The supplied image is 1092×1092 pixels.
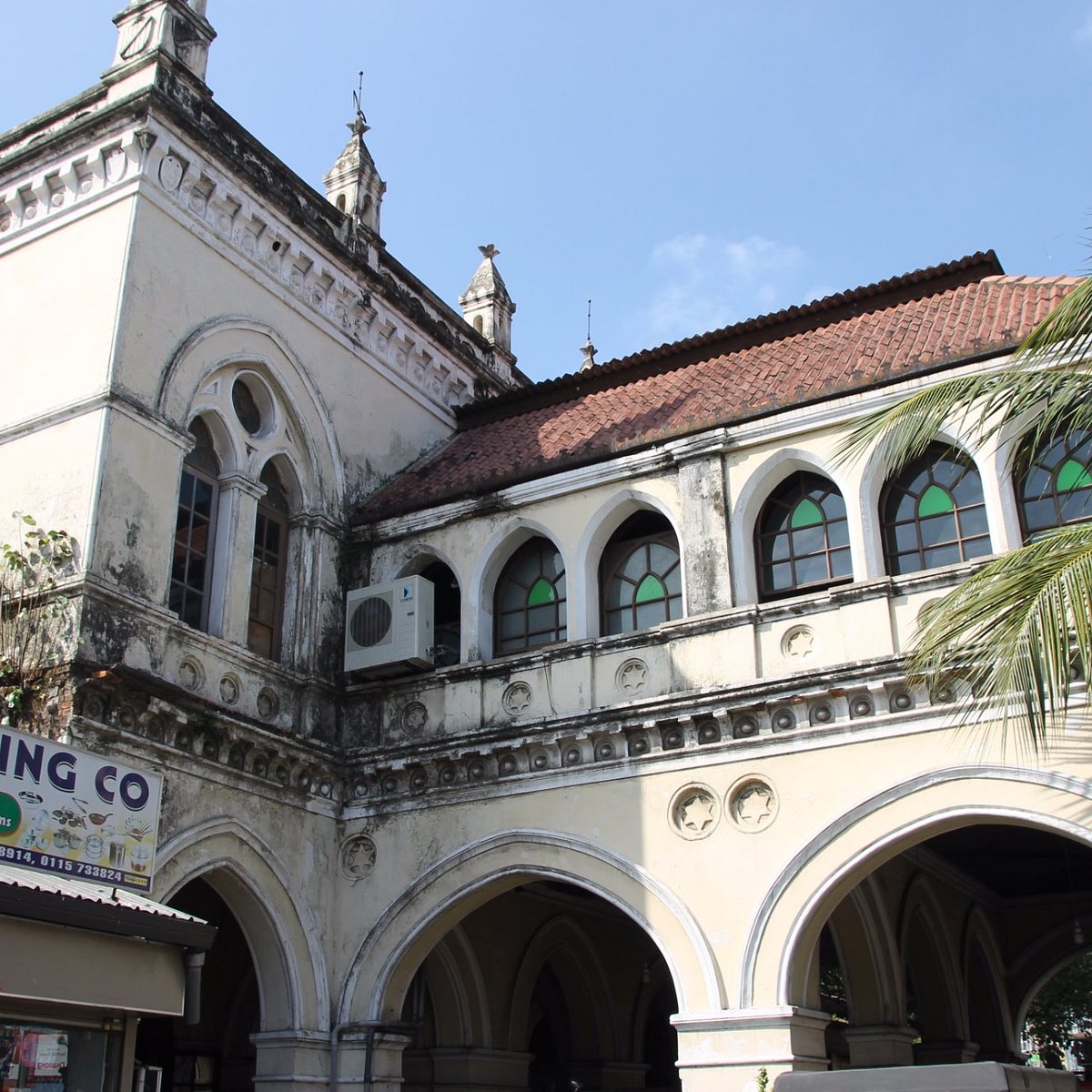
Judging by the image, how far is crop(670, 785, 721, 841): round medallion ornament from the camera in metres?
11.6

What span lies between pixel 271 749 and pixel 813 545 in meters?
5.36

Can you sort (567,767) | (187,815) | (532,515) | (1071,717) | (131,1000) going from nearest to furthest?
(131,1000) < (1071,717) < (187,815) < (567,767) < (532,515)

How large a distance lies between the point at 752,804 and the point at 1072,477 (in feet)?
12.8

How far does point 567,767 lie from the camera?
488 inches

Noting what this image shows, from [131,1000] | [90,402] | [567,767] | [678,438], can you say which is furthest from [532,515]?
[131,1000]

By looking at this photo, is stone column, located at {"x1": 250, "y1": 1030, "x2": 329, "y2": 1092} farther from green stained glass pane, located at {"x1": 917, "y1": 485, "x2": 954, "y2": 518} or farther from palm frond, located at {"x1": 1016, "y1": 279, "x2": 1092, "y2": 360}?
palm frond, located at {"x1": 1016, "y1": 279, "x2": 1092, "y2": 360}

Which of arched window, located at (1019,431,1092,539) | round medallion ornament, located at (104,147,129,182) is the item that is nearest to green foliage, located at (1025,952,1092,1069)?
arched window, located at (1019,431,1092,539)

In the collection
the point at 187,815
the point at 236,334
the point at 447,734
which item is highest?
the point at 236,334

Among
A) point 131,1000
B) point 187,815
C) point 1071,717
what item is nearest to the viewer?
point 131,1000

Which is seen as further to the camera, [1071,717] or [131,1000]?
[1071,717]

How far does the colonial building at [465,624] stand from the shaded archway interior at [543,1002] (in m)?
0.08

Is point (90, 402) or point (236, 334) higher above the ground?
point (236, 334)

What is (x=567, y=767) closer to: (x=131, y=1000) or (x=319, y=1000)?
(x=319, y=1000)

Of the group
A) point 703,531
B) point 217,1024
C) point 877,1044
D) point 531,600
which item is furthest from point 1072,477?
point 217,1024
